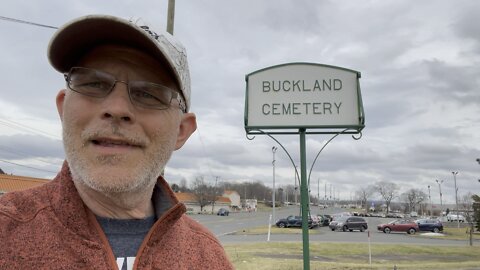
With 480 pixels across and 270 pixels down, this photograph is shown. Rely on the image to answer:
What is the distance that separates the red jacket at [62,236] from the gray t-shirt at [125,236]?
0.14 feet

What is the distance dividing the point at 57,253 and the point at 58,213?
0.13m

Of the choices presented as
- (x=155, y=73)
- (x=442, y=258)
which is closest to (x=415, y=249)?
(x=442, y=258)

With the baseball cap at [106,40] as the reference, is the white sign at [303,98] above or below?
above

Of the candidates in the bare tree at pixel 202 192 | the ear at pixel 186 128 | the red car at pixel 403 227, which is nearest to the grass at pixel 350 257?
the ear at pixel 186 128

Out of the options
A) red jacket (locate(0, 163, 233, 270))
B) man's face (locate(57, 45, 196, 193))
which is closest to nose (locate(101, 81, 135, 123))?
man's face (locate(57, 45, 196, 193))

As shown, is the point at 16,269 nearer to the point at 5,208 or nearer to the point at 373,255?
the point at 5,208

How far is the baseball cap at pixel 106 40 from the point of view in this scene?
3.87ft

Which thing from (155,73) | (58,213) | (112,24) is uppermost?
(112,24)

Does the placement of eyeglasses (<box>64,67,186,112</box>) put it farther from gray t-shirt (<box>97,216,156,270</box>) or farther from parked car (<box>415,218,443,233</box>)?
parked car (<box>415,218,443,233</box>)

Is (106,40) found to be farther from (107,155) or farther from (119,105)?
(107,155)

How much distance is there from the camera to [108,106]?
1181 millimetres

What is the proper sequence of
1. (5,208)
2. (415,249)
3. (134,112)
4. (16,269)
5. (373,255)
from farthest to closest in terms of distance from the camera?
1. (415,249)
2. (373,255)
3. (134,112)
4. (5,208)
5. (16,269)

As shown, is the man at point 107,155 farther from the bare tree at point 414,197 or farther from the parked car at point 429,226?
the bare tree at point 414,197

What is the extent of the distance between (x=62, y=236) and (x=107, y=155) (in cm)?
26
